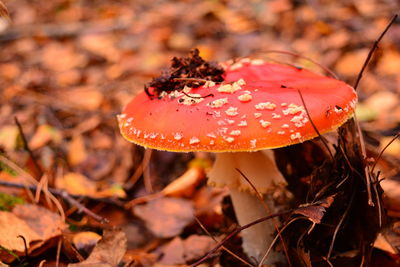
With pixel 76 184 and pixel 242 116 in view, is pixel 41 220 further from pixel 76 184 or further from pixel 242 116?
pixel 242 116

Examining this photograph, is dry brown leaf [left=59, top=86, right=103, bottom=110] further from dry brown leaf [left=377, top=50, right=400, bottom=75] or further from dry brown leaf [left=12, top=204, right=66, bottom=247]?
dry brown leaf [left=377, top=50, right=400, bottom=75]

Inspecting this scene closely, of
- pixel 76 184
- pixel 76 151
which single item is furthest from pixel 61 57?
pixel 76 184

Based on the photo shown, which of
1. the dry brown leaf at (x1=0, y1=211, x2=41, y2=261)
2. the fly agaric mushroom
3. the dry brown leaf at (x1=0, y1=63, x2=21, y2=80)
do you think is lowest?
the dry brown leaf at (x1=0, y1=63, x2=21, y2=80)

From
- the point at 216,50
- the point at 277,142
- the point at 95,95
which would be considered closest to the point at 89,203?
the point at 277,142

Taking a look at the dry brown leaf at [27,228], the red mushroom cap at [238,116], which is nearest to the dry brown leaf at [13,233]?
the dry brown leaf at [27,228]

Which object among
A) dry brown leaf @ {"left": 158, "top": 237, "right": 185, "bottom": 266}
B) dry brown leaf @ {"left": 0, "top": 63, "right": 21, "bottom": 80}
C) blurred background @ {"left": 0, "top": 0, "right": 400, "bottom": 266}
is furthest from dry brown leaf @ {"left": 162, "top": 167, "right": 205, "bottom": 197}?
dry brown leaf @ {"left": 0, "top": 63, "right": 21, "bottom": 80}

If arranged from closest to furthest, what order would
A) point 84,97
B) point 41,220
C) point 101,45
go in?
1. point 41,220
2. point 84,97
3. point 101,45

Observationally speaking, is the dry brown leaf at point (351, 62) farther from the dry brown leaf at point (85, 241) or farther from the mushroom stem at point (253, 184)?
the dry brown leaf at point (85, 241)
